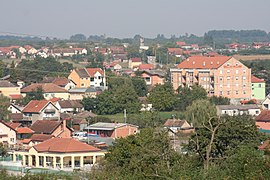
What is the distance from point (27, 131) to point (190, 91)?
859 cm

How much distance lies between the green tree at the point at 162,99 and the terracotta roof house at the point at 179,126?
4.07 meters

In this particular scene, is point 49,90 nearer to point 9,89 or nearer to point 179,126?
point 9,89

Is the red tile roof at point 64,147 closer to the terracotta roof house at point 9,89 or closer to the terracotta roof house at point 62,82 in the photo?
the terracotta roof house at point 9,89

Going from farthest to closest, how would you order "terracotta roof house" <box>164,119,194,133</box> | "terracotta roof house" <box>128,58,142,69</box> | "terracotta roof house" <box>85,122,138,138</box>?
"terracotta roof house" <box>128,58,142,69</box>
"terracotta roof house" <box>164,119,194,133</box>
"terracotta roof house" <box>85,122,138,138</box>

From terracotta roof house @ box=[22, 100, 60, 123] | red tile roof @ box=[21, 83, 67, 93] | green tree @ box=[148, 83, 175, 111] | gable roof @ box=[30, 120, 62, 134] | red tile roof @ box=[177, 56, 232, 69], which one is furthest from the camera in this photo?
red tile roof @ box=[177, 56, 232, 69]

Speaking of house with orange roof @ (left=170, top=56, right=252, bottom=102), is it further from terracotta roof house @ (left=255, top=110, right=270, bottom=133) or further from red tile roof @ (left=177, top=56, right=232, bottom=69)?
terracotta roof house @ (left=255, top=110, right=270, bottom=133)

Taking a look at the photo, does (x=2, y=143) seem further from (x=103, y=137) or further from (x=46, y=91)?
(x=46, y=91)

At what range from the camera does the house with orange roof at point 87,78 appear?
3291 cm

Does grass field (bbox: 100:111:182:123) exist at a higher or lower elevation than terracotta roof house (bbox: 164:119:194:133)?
lower

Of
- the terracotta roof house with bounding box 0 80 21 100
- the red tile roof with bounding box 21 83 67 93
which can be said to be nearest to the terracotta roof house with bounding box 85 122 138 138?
the red tile roof with bounding box 21 83 67 93

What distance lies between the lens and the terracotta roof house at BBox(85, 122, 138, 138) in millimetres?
20562

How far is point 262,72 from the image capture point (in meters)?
33.9

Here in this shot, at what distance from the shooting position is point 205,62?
30734 mm

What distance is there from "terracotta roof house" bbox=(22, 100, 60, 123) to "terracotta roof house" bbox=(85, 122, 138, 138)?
2.68m
